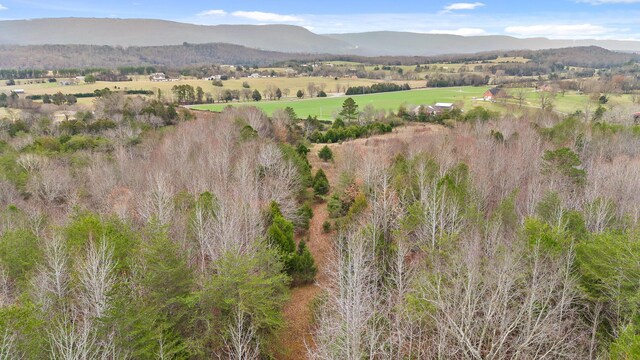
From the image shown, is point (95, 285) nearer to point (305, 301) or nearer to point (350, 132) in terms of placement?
point (305, 301)

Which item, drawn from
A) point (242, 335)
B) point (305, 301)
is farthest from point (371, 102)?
point (242, 335)

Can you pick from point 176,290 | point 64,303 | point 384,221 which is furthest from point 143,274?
point 384,221

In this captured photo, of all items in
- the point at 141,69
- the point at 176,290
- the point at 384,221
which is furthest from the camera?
A: the point at 141,69

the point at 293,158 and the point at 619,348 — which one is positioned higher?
the point at 293,158

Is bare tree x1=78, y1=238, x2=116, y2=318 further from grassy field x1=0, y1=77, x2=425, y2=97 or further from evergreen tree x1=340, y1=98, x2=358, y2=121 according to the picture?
grassy field x1=0, y1=77, x2=425, y2=97

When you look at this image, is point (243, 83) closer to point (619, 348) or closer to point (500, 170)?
point (500, 170)

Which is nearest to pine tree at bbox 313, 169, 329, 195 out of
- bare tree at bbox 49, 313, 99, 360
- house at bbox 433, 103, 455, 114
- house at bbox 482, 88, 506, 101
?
bare tree at bbox 49, 313, 99, 360

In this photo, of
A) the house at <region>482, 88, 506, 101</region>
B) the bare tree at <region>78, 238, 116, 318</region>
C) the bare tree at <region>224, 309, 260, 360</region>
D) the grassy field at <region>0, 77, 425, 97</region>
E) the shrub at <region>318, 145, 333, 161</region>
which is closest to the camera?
the bare tree at <region>78, 238, 116, 318</region>

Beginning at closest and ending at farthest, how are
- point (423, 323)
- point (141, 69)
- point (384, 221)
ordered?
point (423, 323) → point (384, 221) → point (141, 69)
